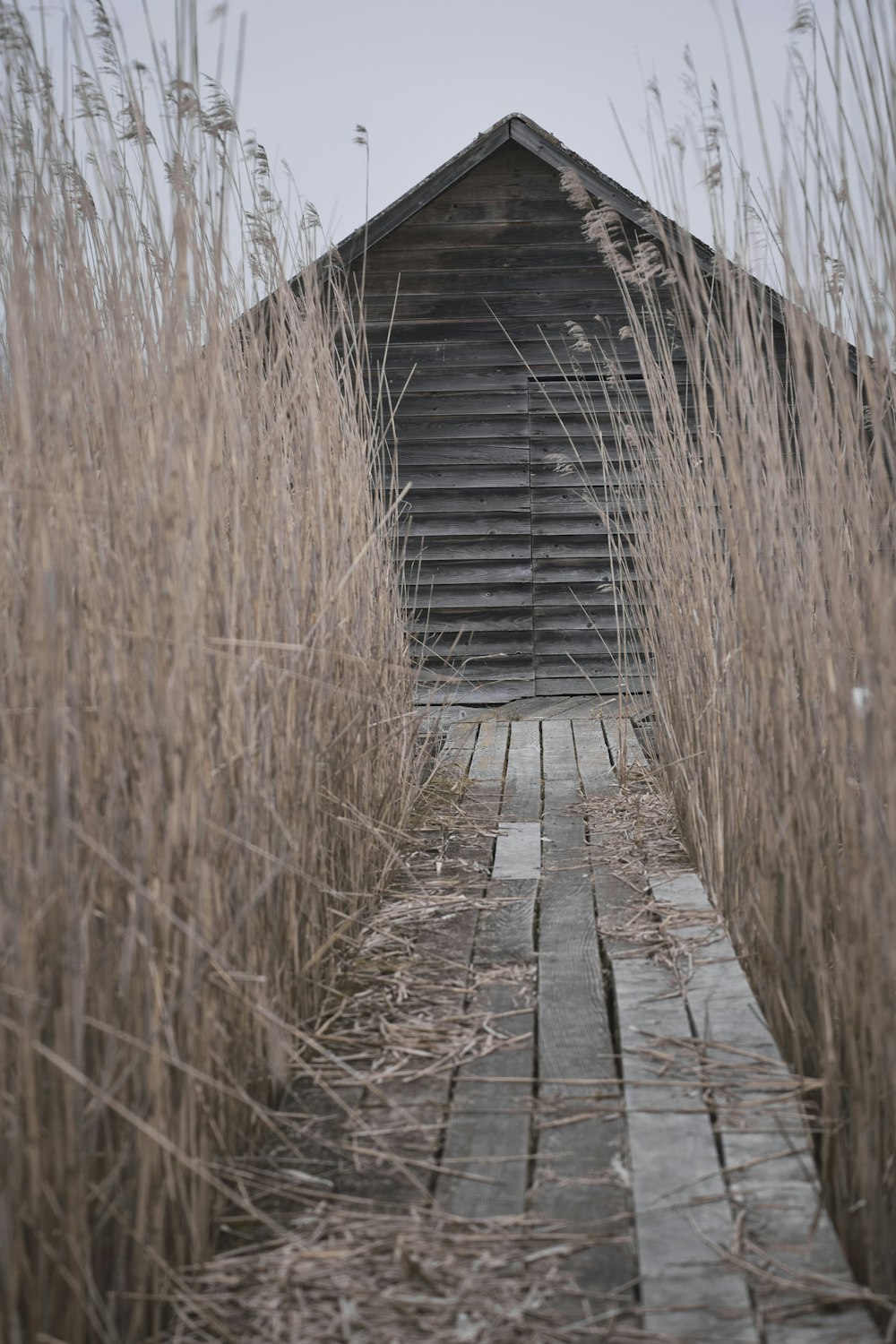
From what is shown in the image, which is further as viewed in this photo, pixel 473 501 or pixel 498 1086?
pixel 473 501

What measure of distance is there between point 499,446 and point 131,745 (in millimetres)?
5947

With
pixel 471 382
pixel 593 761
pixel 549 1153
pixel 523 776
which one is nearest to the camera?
pixel 549 1153

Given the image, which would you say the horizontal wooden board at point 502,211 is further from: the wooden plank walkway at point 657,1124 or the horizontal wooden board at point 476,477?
the wooden plank walkway at point 657,1124

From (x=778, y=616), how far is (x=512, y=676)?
517cm

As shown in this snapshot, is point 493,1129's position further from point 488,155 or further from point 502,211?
point 502,211

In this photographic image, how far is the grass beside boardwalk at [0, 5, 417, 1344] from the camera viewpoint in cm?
113

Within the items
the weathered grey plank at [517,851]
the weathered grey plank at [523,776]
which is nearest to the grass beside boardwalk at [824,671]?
the weathered grey plank at [517,851]

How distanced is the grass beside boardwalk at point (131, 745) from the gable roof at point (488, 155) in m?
4.45

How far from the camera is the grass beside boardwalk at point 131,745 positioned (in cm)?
113

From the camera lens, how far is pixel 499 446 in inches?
278

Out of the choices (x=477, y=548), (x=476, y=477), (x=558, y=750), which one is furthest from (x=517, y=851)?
(x=476, y=477)

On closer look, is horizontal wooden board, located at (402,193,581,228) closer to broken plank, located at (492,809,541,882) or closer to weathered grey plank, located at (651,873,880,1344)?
broken plank, located at (492,809,541,882)

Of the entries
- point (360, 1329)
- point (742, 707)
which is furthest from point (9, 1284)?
point (742, 707)

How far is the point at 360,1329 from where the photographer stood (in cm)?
116
